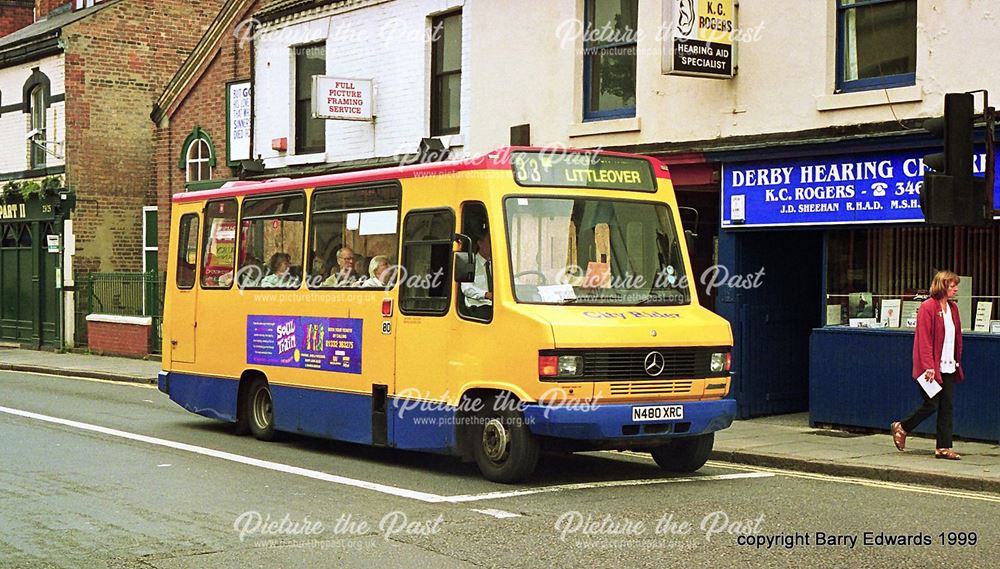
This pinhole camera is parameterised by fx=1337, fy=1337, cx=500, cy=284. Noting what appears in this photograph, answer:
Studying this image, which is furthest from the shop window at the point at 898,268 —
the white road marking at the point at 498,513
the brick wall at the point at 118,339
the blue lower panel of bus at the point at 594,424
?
the brick wall at the point at 118,339

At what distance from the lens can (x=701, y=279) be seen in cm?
1823

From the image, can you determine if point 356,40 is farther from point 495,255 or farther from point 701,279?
point 495,255

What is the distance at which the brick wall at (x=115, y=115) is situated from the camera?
1248 inches

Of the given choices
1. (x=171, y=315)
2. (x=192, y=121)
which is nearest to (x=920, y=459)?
(x=171, y=315)

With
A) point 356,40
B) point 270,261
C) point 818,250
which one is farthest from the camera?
point 356,40

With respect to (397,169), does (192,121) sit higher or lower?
higher

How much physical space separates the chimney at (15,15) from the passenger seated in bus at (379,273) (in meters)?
32.2

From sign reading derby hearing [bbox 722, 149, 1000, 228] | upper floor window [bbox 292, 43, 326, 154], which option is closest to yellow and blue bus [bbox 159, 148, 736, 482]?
sign reading derby hearing [bbox 722, 149, 1000, 228]

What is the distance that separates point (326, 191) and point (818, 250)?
705 cm

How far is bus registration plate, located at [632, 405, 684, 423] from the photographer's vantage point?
437 inches

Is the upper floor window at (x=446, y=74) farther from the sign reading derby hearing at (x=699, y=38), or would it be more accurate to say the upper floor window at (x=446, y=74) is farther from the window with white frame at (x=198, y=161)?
the window with white frame at (x=198, y=161)

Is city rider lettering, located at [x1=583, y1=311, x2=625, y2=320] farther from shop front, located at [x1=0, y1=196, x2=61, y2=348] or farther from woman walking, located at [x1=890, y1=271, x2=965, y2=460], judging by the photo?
shop front, located at [x1=0, y1=196, x2=61, y2=348]

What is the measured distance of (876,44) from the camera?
49.7 ft

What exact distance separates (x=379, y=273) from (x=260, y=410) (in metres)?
2.81
